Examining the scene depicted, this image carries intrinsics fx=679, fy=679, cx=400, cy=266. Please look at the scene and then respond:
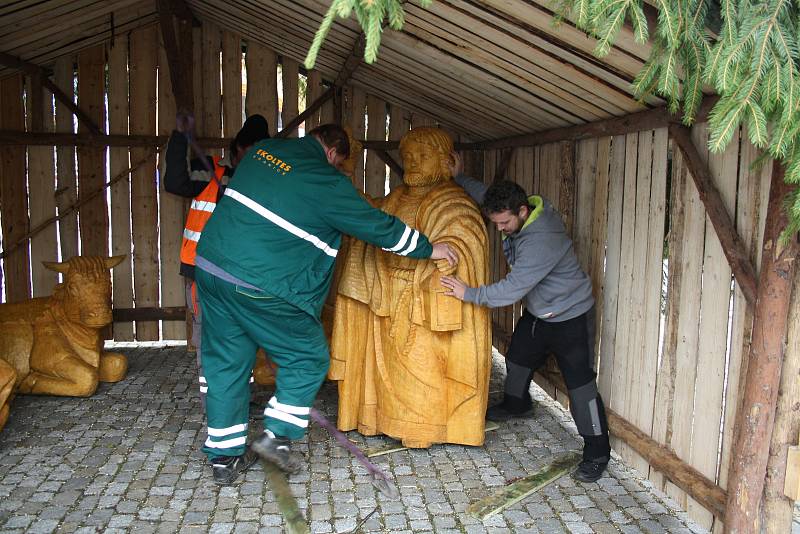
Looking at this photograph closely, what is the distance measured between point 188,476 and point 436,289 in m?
1.74

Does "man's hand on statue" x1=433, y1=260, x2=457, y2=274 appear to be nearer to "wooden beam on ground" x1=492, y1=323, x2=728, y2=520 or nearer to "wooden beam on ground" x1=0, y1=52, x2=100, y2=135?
"wooden beam on ground" x1=492, y1=323, x2=728, y2=520

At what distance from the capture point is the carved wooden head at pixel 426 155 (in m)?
4.20

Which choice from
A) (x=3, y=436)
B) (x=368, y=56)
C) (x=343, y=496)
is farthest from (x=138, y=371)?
(x=368, y=56)

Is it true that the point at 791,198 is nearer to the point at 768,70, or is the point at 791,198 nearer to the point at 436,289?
the point at 768,70

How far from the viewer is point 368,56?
1853 mm

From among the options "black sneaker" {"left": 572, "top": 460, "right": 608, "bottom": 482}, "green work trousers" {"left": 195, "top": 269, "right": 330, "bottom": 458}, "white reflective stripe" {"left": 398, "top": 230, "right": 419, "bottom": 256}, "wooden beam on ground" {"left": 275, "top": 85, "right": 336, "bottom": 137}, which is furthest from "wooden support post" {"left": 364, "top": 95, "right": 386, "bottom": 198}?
"black sneaker" {"left": 572, "top": 460, "right": 608, "bottom": 482}

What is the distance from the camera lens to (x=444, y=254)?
13.0 feet

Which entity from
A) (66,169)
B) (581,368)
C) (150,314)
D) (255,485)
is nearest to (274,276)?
(255,485)

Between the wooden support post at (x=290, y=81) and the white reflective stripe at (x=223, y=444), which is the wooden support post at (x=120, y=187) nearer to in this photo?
the wooden support post at (x=290, y=81)

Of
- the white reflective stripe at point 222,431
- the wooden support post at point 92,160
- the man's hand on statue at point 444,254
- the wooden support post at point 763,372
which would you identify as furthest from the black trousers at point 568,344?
the wooden support post at point 92,160

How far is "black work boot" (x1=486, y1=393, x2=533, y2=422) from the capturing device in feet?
15.1

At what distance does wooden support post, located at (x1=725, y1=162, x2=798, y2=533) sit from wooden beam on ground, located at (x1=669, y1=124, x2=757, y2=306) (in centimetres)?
9

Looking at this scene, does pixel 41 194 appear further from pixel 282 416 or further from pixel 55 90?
pixel 282 416

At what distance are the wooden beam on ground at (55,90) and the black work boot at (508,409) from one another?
14.9ft
